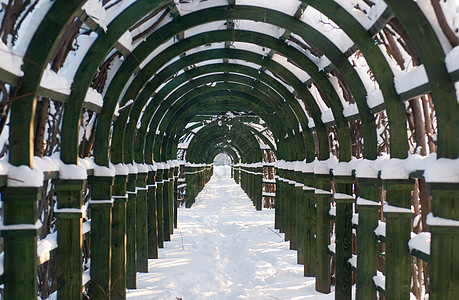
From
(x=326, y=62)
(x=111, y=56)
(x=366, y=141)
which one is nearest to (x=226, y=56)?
(x=326, y=62)

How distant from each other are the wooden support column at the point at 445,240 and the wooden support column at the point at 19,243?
3.27 m

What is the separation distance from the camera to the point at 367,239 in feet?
16.8

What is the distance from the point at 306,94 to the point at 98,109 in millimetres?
3779

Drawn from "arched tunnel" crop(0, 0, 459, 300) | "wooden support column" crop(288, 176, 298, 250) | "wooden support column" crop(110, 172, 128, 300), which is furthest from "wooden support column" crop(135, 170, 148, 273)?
"wooden support column" crop(288, 176, 298, 250)

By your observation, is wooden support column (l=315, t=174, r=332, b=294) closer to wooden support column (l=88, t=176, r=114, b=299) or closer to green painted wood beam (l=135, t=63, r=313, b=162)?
green painted wood beam (l=135, t=63, r=313, b=162)

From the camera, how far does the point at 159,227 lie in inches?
439

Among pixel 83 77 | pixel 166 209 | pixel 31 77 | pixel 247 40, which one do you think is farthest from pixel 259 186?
pixel 31 77

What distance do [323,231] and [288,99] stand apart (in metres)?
2.93

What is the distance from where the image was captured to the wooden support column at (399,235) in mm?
4246

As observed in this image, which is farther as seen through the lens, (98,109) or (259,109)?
(259,109)

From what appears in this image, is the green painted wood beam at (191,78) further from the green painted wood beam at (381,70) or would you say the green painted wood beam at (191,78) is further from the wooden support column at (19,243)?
the wooden support column at (19,243)

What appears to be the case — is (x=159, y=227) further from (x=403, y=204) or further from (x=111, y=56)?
(x=403, y=204)

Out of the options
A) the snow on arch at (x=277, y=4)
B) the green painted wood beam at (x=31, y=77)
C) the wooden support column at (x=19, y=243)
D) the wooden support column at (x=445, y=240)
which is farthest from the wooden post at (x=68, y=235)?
the wooden support column at (x=445, y=240)

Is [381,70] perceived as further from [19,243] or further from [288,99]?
[288,99]
